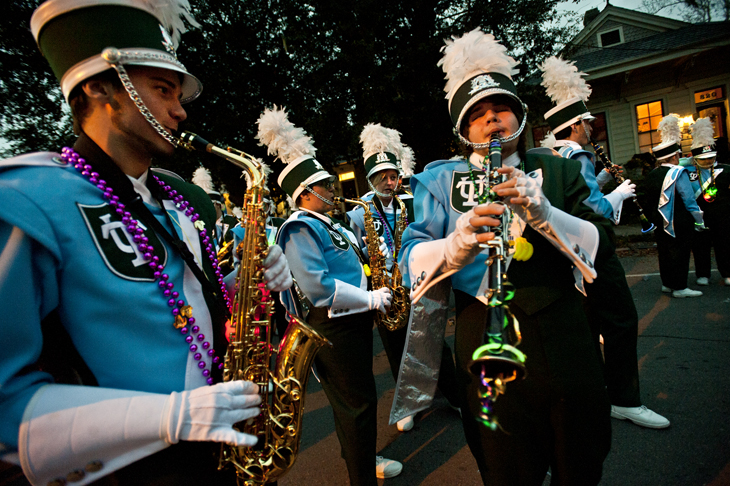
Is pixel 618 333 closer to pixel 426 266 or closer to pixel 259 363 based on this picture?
pixel 426 266

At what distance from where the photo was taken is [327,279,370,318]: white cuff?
287cm

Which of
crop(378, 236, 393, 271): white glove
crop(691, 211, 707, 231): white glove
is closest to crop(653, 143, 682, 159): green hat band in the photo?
crop(691, 211, 707, 231): white glove

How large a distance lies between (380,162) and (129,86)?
15.2ft

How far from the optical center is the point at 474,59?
2006mm

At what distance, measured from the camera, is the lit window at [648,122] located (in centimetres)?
1513

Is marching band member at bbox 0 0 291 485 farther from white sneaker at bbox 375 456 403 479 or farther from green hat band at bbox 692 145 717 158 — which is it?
green hat band at bbox 692 145 717 158

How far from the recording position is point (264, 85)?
1323 centimetres

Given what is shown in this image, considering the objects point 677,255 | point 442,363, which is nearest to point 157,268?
point 442,363

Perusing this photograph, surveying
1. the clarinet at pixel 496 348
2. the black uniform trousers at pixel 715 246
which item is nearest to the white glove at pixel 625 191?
the clarinet at pixel 496 348

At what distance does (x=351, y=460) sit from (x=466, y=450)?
46.3 inches

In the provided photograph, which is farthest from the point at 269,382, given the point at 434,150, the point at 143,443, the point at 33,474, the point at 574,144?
the point at 434,150

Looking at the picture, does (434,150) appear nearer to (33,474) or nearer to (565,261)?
(565,261)

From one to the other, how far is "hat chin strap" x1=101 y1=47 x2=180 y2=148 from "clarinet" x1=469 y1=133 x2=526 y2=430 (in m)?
1.33

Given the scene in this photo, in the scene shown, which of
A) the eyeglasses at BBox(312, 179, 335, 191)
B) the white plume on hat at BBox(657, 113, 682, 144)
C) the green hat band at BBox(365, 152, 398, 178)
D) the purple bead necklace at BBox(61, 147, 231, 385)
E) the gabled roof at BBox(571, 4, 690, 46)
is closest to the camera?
the purple bead necklace at BBox(61, 147, 231, 385)
